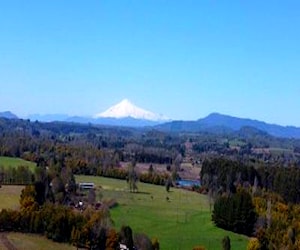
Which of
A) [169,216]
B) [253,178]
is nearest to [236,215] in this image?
[169,216]

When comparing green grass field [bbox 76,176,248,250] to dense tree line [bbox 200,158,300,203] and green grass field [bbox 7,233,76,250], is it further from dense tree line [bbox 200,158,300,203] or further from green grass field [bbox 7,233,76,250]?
green grass field [bbox 7,233,76,250]

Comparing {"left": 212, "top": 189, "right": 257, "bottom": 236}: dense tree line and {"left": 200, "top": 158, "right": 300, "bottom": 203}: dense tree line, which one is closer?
{"left": 212, "top": 189, "right": 257, "bottom": 236}: dense tree line

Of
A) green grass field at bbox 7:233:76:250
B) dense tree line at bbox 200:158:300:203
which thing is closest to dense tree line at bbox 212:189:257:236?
green grass field at bbox 7:233:76:250

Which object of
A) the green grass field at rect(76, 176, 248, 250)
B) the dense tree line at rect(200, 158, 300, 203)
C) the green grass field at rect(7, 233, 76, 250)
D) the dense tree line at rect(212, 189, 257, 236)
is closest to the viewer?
the green grass field at rect(7, 233, 76, 250)

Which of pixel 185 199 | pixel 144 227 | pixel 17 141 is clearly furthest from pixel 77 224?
pixel 17 141

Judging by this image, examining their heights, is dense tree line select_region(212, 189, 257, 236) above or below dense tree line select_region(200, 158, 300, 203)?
below

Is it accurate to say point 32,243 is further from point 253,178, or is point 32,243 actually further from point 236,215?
point 253,178

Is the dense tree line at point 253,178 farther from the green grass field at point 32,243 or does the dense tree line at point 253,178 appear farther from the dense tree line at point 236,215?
the green grass field at point 32,243

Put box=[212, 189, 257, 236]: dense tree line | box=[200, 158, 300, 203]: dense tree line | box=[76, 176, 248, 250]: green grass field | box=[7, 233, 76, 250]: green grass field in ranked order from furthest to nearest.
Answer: box=[200, 158, 300, 203]: dense tree line → box=[212, 189, 257, 236]: dense tree line → box=[76, 176, 248, 250]: green grass field → box=[7, 233, 76, 250]: green grass field
